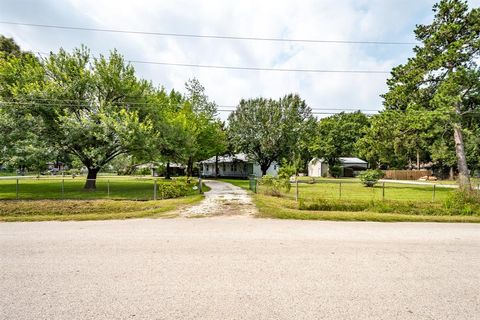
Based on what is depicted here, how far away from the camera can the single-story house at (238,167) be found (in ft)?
123

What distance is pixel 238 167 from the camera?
39.4 metres

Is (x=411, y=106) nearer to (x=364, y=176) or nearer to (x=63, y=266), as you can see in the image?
(x=364, y=176)

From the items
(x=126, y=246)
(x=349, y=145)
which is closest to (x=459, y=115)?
(x=126, y=246)

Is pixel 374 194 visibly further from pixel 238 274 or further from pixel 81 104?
pixel 81 104

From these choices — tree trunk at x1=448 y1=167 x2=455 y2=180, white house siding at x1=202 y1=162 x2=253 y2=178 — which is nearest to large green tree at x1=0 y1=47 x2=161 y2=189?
white house siding at x1=202 y1=162 x2=253 y2=178

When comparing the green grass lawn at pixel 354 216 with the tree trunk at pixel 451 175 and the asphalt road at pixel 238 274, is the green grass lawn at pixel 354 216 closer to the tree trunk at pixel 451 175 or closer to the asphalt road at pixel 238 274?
the asphalt road at pixel 238 274

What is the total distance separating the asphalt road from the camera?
2.97 meters

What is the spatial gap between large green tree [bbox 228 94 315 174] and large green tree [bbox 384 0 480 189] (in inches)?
608

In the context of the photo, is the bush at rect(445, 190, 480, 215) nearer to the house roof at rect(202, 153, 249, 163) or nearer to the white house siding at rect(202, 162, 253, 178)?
the house roof at rect(202, 153, 249, 163)

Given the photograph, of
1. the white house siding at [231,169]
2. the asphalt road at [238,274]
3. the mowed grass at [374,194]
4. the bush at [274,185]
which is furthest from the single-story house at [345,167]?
the asphalt road at [238,274]

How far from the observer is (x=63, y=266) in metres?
4.31

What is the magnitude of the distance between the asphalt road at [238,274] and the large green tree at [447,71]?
13525 millimetres

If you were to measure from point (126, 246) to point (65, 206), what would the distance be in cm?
727

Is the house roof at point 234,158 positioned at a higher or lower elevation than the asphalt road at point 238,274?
higher
